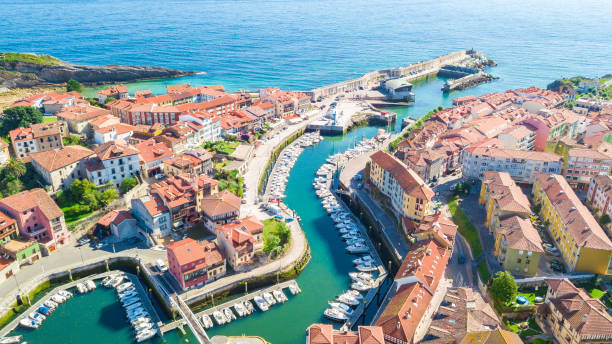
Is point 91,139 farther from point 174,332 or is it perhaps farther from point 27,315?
point 174,332

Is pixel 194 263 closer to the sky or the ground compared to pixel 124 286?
closer to the sky

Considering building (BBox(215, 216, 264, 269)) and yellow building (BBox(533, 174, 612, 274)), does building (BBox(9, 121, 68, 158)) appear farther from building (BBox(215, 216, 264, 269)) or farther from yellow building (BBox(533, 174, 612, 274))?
yellow building (BBox(533, 174, 612, 274))

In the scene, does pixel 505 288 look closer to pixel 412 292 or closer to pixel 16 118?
pixel 412 292

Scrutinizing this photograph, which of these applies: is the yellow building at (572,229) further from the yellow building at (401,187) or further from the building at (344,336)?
the building at (344,336)

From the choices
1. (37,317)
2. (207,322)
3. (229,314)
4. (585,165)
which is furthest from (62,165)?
(585,165)

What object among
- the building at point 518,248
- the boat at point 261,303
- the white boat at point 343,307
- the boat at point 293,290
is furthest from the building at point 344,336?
the building at point 518,248

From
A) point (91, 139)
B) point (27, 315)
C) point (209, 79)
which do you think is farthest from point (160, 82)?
point (27, 315)
